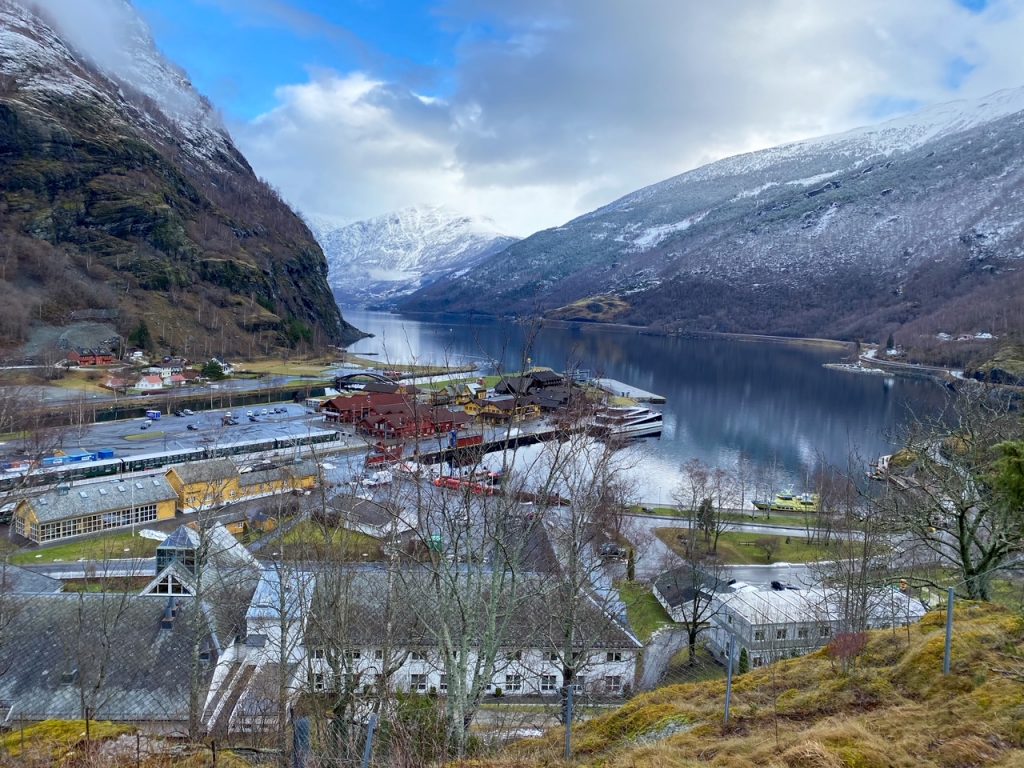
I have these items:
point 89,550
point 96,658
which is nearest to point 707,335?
point 89,550

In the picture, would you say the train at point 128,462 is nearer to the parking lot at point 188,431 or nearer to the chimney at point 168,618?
the parking lot at point 188,431

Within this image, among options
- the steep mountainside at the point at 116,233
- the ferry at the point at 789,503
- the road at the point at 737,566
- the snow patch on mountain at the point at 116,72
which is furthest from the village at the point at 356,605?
the snow patch on mountain at the point at 116,72

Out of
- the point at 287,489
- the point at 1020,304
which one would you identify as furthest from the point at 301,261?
the point at 1020,304

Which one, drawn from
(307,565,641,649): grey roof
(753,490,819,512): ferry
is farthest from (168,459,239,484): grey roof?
(753,490,819,512): ferry

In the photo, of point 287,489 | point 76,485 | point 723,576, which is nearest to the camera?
point 723,576

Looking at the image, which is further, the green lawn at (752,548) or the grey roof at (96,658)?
the green lawn at (752,548)

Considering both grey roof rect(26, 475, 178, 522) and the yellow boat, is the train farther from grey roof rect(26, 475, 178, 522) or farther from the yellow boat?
the yellow boat

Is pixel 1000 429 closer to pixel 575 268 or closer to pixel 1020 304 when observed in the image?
pixel 1020 304
